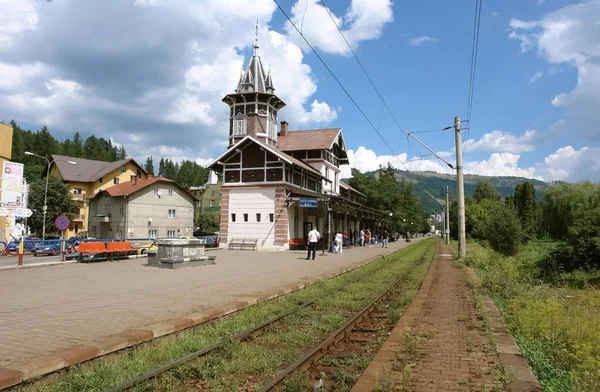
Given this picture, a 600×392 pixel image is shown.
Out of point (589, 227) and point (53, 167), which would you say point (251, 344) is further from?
point (53, 167)

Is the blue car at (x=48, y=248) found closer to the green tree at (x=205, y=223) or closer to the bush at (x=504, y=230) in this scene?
the bush at (x=504, y=230)

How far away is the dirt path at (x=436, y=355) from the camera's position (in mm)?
4551

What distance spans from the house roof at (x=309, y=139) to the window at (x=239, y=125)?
16.6 feet

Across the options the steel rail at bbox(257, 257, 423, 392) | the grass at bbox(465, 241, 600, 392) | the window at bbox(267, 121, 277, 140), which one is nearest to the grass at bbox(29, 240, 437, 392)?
the steel rail at bbox(257, 257, 423, 392)

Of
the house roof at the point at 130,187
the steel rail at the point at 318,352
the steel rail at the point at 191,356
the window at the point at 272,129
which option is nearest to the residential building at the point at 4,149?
the house roof at the point at 130,187

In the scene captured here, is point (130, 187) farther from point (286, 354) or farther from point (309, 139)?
point (286, 354)

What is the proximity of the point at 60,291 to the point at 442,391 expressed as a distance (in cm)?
967

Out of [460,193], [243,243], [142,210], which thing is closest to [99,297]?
[460,193]

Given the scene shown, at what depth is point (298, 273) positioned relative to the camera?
53.4 feet

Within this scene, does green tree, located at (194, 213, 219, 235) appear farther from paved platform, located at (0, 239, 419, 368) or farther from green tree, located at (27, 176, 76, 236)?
paved platform, located at (0, 239, 419, 368)

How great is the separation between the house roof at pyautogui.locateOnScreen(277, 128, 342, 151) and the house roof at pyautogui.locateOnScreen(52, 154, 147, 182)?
3157 centimetres

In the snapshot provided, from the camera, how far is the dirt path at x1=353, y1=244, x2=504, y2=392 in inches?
179

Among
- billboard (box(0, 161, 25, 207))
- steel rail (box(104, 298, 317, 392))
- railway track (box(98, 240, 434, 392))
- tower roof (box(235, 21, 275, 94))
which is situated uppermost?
tower roof (box(235, 21, 275, 94))

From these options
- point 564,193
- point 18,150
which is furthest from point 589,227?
point 18,150
